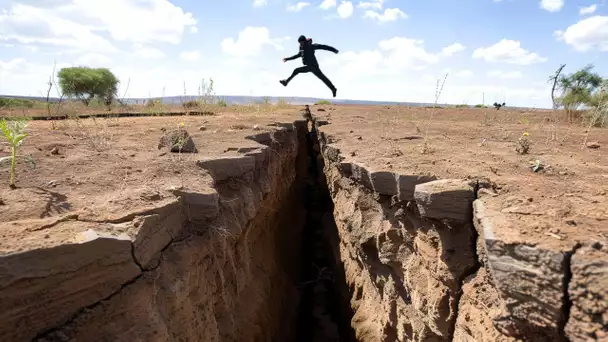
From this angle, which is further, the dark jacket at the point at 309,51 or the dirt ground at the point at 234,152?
the dark jacket at the point at 309,51

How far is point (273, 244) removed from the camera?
4523mm

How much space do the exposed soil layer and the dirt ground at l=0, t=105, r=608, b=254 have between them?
1 centimetres

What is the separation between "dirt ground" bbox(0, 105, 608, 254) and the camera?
1643mm

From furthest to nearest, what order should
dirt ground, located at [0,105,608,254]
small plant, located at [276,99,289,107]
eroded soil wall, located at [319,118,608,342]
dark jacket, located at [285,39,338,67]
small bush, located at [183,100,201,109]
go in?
small plant, located at [276,99,289,107]
small bush, located at [183,100,201,109]
dark jacket, located at [285,39,338,67]
dirt ground, located at [0,105,608,254]
eroded soil wall, located at [319,118,608,342]

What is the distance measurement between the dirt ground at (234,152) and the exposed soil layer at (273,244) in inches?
0.6

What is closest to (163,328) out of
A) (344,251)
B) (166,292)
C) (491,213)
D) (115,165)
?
(166,292)

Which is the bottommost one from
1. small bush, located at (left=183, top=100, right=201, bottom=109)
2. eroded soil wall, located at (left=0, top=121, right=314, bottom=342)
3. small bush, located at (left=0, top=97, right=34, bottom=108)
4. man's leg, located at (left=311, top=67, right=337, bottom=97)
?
eroded soil wall, located at (left=0, top=121, right=314, bottom=342)

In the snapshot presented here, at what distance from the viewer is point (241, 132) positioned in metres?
4.45

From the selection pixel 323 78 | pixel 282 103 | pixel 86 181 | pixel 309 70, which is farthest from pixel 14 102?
pixel 282 103

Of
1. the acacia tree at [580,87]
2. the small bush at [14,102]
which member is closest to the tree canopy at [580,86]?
the acacia tree at [580,87]

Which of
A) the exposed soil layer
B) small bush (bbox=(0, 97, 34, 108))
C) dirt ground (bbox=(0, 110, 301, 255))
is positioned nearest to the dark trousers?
the exposed soil layer

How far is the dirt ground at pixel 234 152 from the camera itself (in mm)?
1643

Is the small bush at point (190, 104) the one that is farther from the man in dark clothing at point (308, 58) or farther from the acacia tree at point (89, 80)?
the acacia tree at point (89, 80)

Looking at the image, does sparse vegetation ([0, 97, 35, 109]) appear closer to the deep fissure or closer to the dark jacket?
the deep fissure
